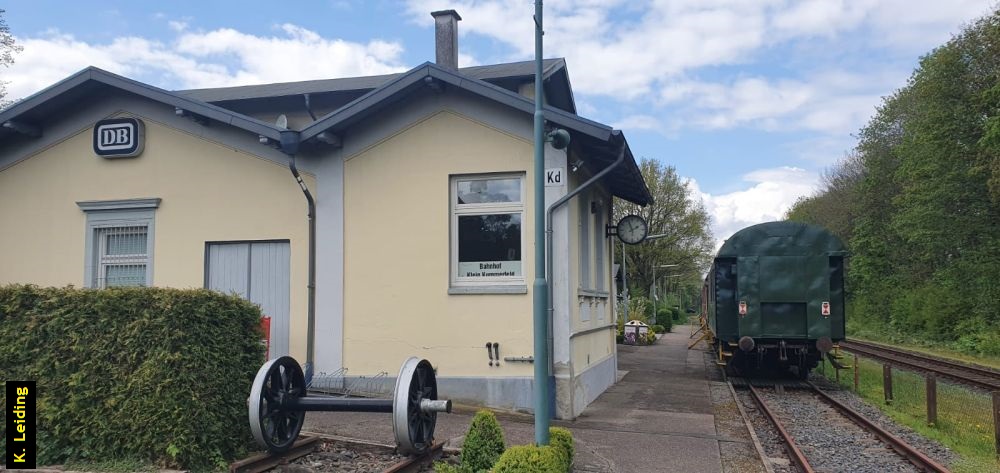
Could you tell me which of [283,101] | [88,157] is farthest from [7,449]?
[283,101]

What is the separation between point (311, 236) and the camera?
10602 millimetres

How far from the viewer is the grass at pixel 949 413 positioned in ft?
28.8

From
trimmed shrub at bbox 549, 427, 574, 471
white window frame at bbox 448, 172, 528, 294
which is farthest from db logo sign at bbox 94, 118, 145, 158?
trimmed shrub at bbox 549, 427, 574, 471

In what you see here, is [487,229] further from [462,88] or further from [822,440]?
[822,440]

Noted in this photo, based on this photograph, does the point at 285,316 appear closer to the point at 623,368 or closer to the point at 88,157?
the point at 88,157

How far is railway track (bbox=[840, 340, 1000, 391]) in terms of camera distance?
16.5 meters

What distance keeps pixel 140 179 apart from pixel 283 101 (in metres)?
5.57

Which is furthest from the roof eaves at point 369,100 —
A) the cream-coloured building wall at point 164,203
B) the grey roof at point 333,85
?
the grey roof at point 333,85

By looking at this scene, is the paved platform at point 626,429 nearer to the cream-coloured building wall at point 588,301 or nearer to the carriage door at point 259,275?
the cream-coloured building wall at point 588,301

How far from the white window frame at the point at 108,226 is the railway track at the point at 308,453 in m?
5.32

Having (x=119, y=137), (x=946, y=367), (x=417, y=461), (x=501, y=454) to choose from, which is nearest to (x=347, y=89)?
(x=119, y=137)

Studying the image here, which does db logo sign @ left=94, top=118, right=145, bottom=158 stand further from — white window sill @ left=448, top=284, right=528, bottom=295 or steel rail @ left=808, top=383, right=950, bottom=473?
steel rail @ left=808, top=383, right=950, bottom=473

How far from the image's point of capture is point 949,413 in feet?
39.2

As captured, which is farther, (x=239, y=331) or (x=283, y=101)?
(x=283, y=101)
